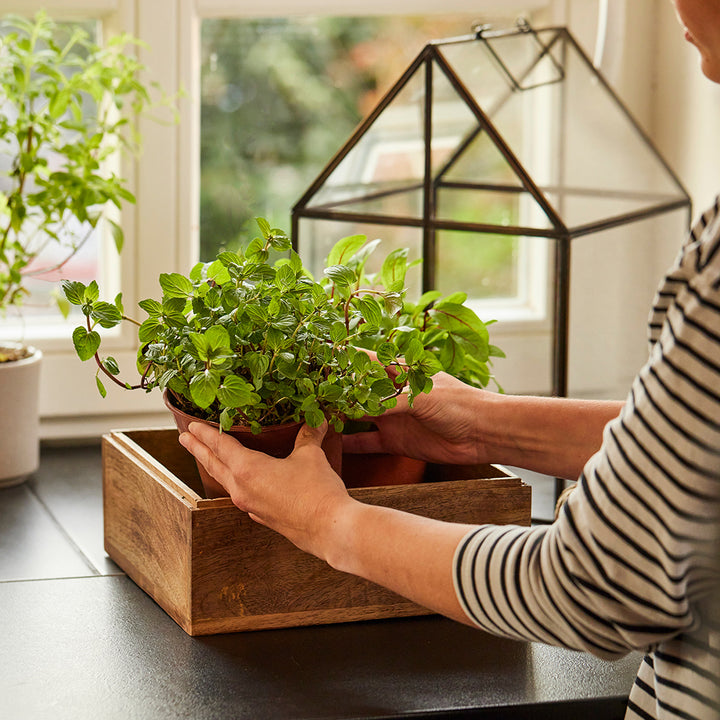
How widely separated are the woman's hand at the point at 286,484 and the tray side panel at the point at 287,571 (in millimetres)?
66

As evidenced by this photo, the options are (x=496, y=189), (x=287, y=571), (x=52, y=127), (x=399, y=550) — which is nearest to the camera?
(x=399, y=550)

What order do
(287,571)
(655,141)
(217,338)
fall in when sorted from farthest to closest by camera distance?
(655,141), (287,571), (217,338)

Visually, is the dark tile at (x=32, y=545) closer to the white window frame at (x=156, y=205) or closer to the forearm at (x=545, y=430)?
the white window frame at (x=156, y=205)

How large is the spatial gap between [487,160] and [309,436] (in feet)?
2.09

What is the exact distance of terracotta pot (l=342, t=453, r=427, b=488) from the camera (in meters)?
1.18

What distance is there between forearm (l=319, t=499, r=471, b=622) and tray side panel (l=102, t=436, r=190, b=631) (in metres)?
0.20

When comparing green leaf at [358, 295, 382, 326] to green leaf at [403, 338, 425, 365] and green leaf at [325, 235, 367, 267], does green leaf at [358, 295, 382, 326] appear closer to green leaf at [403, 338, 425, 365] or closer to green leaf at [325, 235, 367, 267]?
green leaf at [403, 338, 425, 365]

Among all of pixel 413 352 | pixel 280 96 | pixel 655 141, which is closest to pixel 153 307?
pixel 413 352

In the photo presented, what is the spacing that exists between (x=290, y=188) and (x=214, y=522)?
41.5 inches

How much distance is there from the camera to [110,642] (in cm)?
104

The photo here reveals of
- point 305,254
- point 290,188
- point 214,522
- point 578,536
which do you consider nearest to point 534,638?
point 578,536

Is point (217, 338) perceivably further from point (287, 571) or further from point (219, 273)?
point (287, 571)

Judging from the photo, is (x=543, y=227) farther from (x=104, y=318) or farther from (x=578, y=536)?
(x=578, y=536)

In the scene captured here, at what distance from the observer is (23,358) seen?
1.58 m
